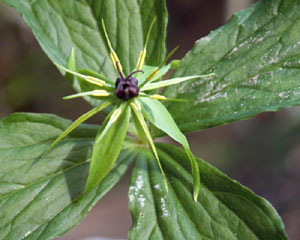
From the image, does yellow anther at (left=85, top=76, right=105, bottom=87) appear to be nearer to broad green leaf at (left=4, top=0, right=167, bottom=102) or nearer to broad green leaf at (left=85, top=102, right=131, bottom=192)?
broad green leaf at (left=85, top=102, right=131, bottom=192)

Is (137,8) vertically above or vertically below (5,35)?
below

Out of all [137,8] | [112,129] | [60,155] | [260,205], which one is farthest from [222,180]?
[137,8]

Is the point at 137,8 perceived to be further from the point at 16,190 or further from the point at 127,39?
the point at 16,190

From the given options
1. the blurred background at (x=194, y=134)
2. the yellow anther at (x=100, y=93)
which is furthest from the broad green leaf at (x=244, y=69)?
the blurred background at (x=194, y=134)

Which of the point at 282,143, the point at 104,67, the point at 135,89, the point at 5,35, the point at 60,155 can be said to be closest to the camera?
the point at 135,89

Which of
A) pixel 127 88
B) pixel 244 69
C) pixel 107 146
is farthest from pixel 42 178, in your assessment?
pixel 244 69

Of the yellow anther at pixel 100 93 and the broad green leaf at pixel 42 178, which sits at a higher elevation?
the yellow anther at pixel 100 93

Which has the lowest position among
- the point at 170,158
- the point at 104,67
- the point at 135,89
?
the point at 170,158

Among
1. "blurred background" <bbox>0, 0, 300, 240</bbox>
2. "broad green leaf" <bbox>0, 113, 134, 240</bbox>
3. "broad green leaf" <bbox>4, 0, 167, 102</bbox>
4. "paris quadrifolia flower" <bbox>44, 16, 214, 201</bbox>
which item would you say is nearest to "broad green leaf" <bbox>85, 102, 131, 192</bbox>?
"paris quadrifolia flower" <bbox>44, 16, 214, 201</bbox>

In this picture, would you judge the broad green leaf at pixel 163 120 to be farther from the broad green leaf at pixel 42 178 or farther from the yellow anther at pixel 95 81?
the broad green leaf at pixel 42 178
